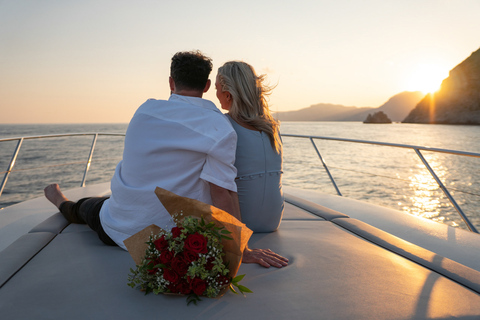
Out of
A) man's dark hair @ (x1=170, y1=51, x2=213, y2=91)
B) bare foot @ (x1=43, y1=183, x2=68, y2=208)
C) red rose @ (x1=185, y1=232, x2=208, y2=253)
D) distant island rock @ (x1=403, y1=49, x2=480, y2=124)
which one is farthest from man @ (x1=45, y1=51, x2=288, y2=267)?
distant island rock @ (x1=403, y1=49, x2=480, y2=124)

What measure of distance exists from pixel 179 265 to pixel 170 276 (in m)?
0.03

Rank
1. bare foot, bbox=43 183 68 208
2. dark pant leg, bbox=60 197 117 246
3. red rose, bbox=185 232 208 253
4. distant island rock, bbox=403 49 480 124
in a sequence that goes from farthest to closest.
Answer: distant island rock, bbox=403 49 480 124 < bare foot, bbox=43 183 68 208 < dark pant leg, bbox=60 197 117 246 < red rose, bbox=185 232 208 253

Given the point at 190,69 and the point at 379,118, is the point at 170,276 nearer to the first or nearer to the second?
the point at 190,69

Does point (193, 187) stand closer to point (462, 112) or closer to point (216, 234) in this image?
point (216, 234)

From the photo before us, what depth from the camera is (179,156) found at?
3.20 ft

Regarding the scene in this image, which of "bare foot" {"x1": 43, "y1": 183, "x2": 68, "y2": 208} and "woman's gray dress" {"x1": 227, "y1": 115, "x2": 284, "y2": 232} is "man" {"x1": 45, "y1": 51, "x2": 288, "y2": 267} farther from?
"bare foot" {"x1": 43, "y1": 183, "x2": 68, "y2": 208}

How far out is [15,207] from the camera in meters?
2.25

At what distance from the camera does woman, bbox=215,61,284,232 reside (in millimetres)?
1227

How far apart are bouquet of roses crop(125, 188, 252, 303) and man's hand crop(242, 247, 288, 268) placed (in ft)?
0.64

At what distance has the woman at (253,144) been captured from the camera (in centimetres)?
123

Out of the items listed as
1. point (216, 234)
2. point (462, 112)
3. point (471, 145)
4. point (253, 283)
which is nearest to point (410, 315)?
point (253, 283)

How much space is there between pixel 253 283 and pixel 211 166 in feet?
1.16

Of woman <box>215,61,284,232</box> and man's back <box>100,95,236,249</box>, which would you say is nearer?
man's back <box>100,95,236,249</box>

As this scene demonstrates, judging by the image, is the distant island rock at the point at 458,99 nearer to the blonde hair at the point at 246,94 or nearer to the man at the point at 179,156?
the blonde hair at the point at 246,94
